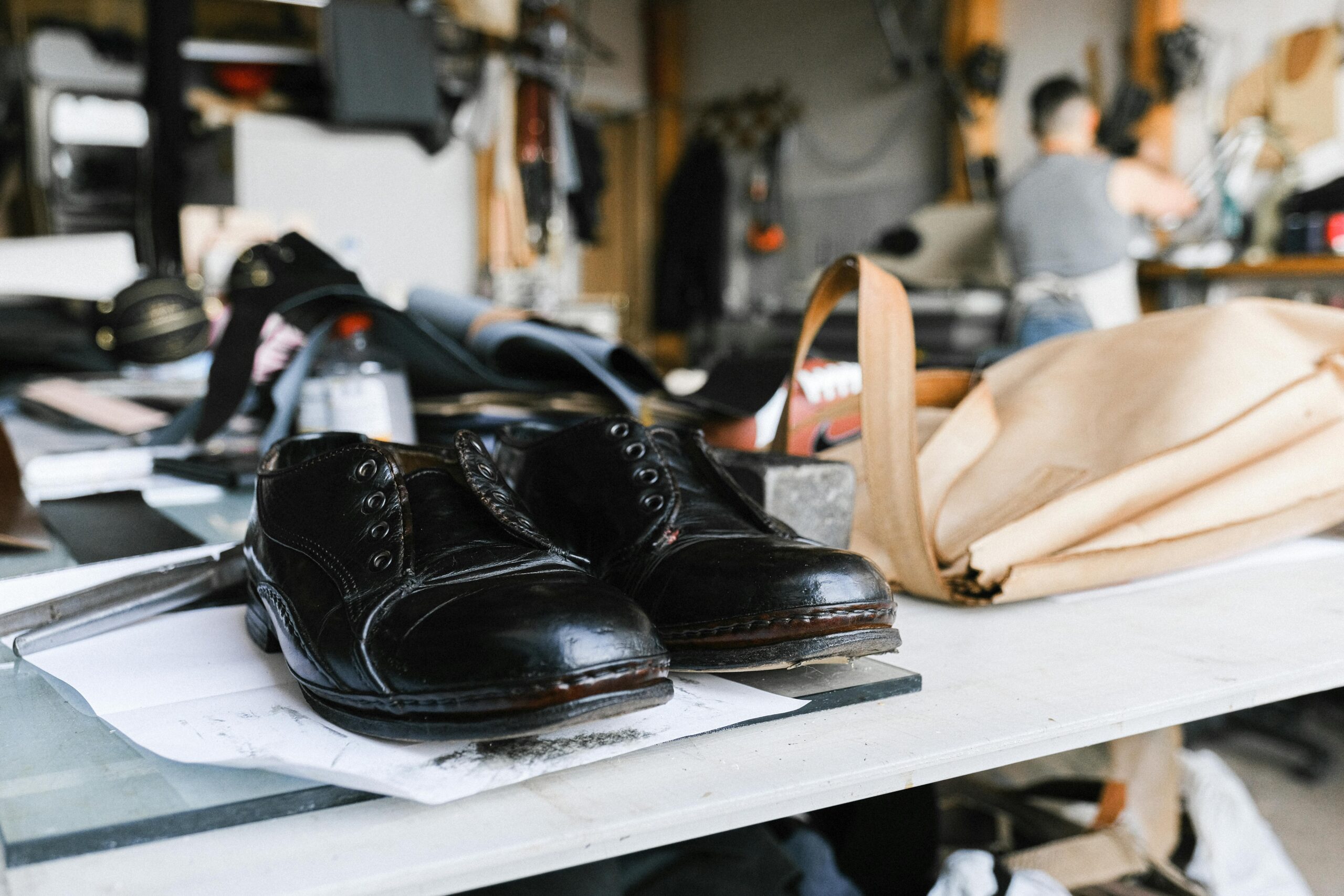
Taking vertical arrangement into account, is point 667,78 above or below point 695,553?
above

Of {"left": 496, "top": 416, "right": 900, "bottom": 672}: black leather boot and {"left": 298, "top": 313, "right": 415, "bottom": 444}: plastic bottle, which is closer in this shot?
{"left": 496, "top": 416, "right": 900, "bottom": 672}: black leather boot

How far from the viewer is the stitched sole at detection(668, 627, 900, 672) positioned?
481 mm

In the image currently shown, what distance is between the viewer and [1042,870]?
846 mm

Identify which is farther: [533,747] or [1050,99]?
[1050,99]

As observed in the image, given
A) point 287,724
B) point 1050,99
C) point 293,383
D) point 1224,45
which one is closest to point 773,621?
point 287,724

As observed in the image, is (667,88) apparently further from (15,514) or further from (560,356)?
(15,514)

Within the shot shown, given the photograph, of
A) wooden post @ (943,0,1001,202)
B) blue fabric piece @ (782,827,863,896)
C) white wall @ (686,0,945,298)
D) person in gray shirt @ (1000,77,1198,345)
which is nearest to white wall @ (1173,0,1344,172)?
person in gray shirt @ (1000,77,1198,345)

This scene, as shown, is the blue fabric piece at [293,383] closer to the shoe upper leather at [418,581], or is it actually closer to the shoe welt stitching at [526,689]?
the shoe upper leather at [418,581]

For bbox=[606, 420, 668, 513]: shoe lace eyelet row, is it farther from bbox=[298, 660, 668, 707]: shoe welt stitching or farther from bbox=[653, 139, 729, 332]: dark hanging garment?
bbox=[653, 139, 729, 332]: dark hanging garment

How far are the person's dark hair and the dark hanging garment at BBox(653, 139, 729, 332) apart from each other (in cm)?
335

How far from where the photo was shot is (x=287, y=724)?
17.7 inches

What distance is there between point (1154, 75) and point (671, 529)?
14.6 feet

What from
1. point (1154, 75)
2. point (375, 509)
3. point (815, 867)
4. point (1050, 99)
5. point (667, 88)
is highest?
point (667, 88)

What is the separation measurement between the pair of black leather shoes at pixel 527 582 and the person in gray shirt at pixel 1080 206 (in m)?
2.90
